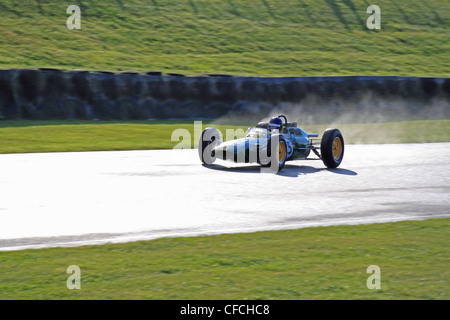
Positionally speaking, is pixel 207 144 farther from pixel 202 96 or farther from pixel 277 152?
pixel 202 96

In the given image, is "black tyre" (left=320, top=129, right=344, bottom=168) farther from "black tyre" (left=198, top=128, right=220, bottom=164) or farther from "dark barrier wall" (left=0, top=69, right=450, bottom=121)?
"dark barrier wall" (left=0, top=69, right=450, bottom=121)

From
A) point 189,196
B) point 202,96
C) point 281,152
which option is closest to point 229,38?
point 202,96

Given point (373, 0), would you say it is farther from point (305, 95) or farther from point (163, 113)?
point (163, 113)

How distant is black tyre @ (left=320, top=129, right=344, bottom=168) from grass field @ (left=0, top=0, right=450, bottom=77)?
14.9 metres

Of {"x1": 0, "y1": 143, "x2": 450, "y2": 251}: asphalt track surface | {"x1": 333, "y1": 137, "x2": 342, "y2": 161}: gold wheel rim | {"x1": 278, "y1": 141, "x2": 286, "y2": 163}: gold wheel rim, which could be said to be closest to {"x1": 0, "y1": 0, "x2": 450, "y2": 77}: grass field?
{"x1": 0, "y1": 143, "x2": 450, "y2": 251}: asphalt track surface

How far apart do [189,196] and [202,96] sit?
12949 millimetres

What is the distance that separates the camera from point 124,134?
19.0 metres

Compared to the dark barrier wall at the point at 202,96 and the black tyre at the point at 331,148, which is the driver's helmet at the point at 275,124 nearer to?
the black tyre at the point at 331,148

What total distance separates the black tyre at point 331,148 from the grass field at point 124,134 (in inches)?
216

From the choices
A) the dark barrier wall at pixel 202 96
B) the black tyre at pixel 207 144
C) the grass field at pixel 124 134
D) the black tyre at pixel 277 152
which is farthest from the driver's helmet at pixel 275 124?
the dark barrier wall at pixel 202 96

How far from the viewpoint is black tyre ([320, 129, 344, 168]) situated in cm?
1247

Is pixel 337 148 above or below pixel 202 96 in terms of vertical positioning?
below

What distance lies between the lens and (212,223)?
7496mm
